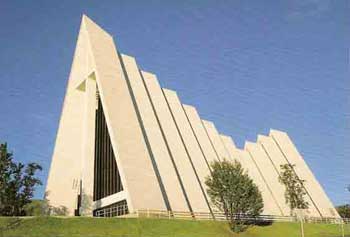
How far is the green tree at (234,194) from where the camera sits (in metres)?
39.9

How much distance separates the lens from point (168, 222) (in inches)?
1362

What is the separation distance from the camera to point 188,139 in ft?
185

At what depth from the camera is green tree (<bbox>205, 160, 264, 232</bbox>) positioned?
39.9 m

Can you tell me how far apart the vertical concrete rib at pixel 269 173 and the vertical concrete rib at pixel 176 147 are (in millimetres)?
20683

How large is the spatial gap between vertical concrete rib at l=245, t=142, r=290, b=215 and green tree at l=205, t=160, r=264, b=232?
23.2m

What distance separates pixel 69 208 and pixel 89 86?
15.2 metres

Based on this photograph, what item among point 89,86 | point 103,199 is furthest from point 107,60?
point 103,199

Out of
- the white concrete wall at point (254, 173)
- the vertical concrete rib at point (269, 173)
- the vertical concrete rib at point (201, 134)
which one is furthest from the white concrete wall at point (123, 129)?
the vertical concrete rib at point (269, 173)

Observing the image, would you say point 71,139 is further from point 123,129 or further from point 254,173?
point 254,173

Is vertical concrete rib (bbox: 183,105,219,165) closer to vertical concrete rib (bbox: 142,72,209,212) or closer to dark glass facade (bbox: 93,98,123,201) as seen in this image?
vertical concrete rib (bbox: 142,72,209,212)

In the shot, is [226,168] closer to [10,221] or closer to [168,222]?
[168,222]

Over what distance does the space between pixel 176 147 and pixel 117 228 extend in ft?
71.6

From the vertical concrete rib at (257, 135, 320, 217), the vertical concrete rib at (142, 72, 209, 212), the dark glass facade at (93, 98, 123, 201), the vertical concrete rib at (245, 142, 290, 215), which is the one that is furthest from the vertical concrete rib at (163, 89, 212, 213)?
the vertical concrete rib at (257, 135, 320, 217)

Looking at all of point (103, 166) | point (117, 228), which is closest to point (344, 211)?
point (103, 166)
